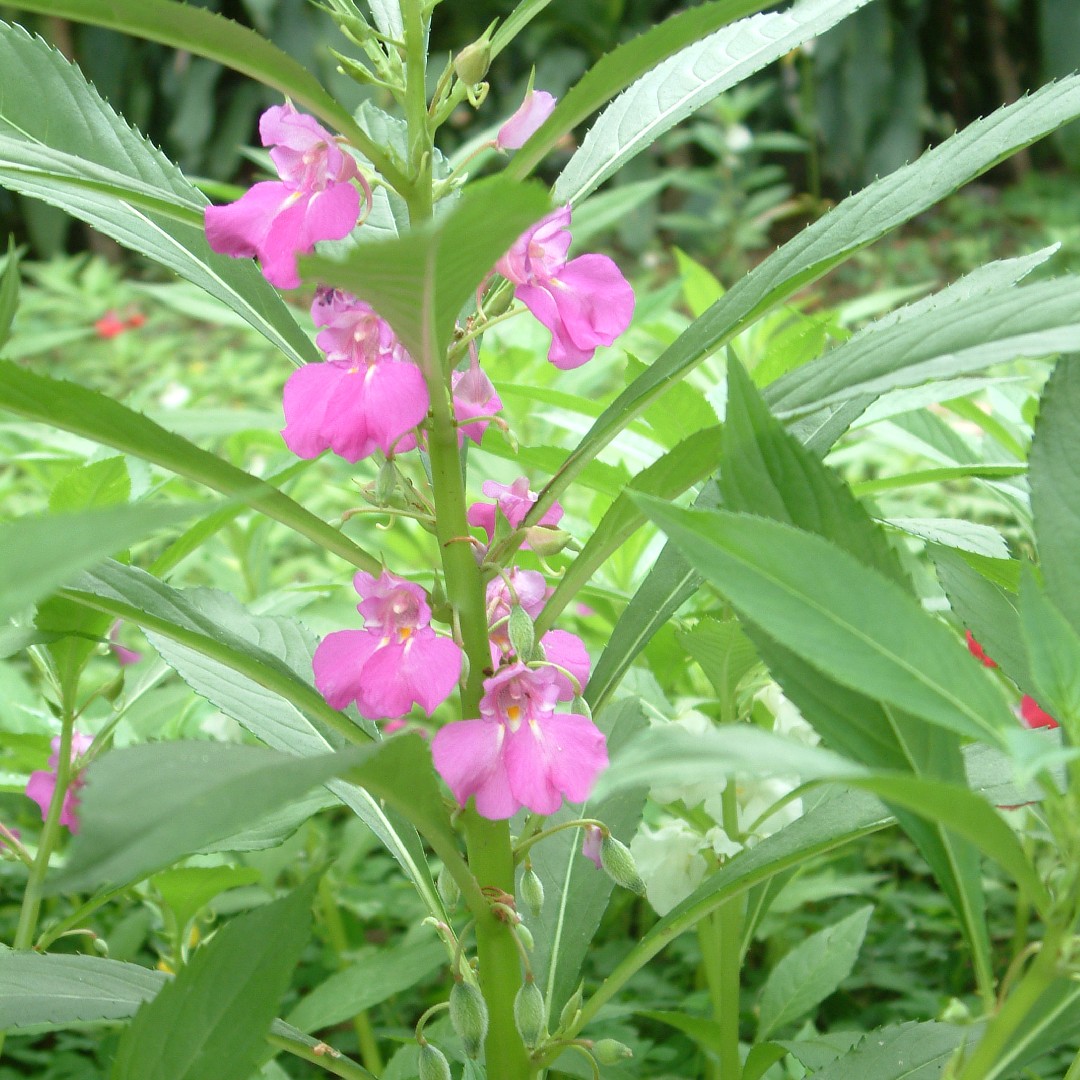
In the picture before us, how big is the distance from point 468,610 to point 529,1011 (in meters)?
0.21

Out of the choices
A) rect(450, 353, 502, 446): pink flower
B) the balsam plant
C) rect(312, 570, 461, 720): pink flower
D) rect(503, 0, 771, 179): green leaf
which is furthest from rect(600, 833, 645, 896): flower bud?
rect(503, 0, 771, 179): green leaf

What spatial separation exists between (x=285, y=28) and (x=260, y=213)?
5.21m

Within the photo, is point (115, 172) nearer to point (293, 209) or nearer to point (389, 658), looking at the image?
point (293, 209)

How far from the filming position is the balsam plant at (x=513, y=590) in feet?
1.42

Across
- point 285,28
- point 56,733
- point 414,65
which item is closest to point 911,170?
point 414,65

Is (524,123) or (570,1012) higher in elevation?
(524,123)

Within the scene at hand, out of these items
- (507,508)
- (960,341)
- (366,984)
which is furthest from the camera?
(366,984)

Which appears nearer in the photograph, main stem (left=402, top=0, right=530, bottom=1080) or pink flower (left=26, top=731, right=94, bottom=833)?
main stem (left=402, top=0, right=530, bottom=1080)

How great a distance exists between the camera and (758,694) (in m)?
0.96

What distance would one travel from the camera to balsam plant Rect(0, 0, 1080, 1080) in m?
0.43

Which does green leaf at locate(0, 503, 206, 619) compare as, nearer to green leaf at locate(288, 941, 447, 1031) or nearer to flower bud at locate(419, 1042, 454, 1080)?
flower bud at locate(419, 1042, 454, 1080)

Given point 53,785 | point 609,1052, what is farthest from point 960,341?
point 53,785

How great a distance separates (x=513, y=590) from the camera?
0.62 meters

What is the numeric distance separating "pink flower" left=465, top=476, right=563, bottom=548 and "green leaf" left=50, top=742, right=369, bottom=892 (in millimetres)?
291
